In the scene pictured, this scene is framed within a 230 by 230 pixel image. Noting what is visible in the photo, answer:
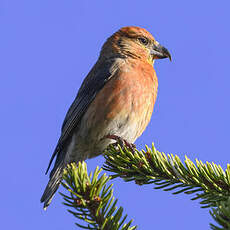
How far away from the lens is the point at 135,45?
5547mm

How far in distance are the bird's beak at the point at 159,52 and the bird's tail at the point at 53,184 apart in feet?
7.02

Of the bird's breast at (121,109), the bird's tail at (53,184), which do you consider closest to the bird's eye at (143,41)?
the bird's breast at (121,109)

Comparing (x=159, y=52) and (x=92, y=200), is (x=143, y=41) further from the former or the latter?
(x=92, y=200)

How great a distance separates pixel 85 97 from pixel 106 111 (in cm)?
59

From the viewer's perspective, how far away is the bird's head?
5.48 metres

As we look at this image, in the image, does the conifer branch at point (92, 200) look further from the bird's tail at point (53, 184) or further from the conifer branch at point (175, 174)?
the bird's tail at point (53, 184)

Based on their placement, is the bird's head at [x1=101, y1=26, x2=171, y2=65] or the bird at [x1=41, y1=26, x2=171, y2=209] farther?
the bird's head at [x1=101, y1=26, x2=171, y2=65]

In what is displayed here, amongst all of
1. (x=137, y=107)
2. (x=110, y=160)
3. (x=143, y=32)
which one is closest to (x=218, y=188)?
(x=110, y=160)

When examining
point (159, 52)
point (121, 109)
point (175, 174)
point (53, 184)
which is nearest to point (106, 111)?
point (121, 109)

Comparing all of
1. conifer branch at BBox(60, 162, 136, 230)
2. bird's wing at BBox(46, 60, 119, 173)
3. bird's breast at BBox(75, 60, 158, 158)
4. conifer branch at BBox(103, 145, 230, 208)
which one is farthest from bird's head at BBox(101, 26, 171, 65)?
conifer branch at BBox(60, 162, 136, 230)

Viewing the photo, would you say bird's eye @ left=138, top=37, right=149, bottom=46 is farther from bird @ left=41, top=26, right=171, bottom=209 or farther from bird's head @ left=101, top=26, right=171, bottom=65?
bird @ left=41, top=26, right=171, bottom=209

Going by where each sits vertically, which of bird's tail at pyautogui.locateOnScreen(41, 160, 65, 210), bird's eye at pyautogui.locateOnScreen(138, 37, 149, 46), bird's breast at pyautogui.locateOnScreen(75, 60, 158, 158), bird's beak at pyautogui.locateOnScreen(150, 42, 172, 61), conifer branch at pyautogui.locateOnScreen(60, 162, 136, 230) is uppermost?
bird's eye at pyautogui.locateOnScreen(138, 37, 149, 46)

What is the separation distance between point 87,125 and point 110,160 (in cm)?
137

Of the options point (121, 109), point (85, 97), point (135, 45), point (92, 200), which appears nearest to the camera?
point (92, 200)
